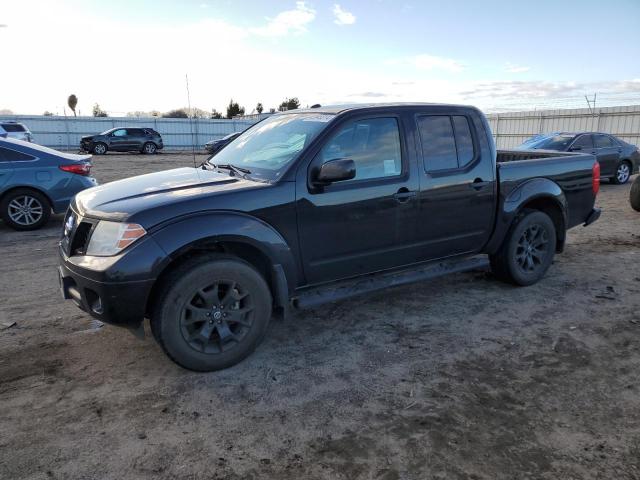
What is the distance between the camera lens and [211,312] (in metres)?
3.44

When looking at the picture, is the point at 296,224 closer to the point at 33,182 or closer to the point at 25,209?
the point at 33,182

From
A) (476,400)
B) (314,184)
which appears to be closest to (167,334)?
(314,184)

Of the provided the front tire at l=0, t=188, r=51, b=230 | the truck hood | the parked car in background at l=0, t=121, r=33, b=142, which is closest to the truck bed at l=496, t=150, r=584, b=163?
the truck hood

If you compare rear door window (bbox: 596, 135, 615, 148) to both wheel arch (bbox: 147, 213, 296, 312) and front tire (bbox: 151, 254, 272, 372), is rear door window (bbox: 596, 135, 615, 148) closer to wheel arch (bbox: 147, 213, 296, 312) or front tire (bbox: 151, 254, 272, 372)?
wheel arch (bbox: 147, 213, 296, 312)

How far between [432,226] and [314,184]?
129 cm

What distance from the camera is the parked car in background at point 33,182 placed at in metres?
7.88

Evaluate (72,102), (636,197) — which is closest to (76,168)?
(636,197)

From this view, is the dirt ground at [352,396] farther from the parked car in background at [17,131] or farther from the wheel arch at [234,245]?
the parked car in background at [17,131]

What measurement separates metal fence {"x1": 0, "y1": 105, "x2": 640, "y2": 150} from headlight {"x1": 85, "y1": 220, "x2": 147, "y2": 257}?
779 inches

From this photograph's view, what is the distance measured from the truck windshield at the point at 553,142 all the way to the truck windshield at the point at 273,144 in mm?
10051

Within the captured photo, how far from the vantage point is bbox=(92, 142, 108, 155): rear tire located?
2850 centimetres

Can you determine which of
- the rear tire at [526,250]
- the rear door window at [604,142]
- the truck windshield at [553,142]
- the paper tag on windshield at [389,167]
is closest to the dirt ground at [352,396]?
the rear tire at [526,250]

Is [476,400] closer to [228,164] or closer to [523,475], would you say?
[523,475]

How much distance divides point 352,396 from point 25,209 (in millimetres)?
7126
